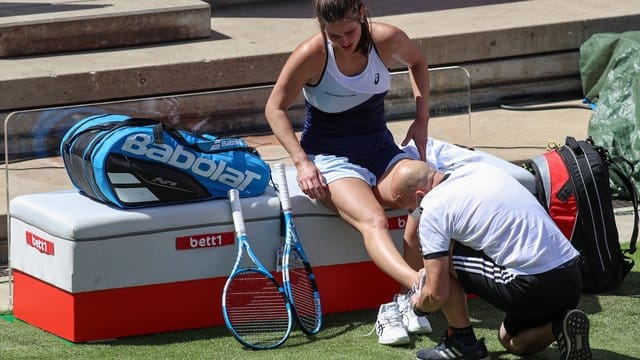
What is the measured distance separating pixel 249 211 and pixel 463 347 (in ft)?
3.48

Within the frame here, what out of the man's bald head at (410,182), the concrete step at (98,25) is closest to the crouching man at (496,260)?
the man's bald head at (410,182)

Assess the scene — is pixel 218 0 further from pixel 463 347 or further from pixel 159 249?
pixel 463 347

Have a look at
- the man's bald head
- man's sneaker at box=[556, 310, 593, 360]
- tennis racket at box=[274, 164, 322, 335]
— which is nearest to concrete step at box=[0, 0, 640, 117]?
tennis racket at box=[274, 164, 322, 335]

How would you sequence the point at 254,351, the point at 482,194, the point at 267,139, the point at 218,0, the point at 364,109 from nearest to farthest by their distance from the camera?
the point at 482,194 < the point at 254,351 < the point at 364,109 < the point at 267,139 < the point at 218,0

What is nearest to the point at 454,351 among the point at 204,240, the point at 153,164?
the point at 204,240

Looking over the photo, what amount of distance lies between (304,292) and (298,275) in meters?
0.07

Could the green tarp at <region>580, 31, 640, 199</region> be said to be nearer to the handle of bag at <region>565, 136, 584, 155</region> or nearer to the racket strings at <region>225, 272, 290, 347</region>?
the handle of bag at <region>565, 136, 584, 155</region>

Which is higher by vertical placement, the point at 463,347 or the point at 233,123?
the point at 233,123

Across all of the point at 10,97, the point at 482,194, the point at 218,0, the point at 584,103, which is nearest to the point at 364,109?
the point at 482,194

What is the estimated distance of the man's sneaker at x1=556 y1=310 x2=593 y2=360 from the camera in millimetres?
4566

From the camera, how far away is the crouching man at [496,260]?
4.54 metres

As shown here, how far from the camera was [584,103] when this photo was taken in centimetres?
840

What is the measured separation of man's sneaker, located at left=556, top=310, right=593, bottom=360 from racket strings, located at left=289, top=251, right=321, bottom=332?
1037 millimetres

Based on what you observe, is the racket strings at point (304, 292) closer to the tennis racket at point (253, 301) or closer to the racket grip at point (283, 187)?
the tennis racket at point (253, 301)
